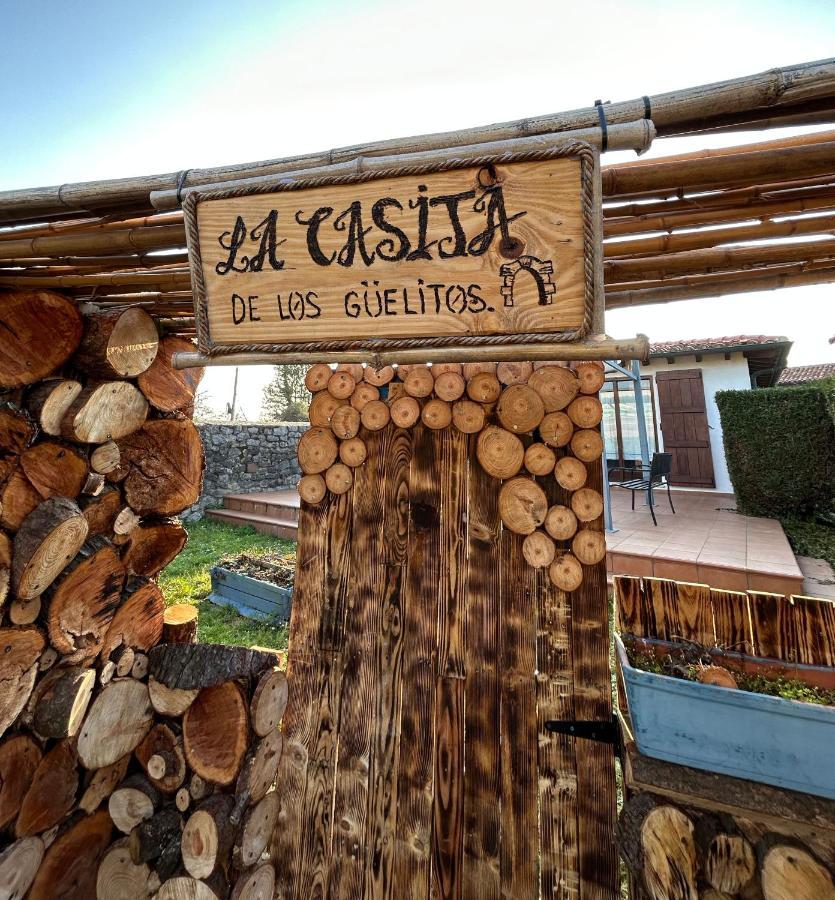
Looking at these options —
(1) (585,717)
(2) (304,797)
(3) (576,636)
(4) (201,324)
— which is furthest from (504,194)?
(2) (304,797)

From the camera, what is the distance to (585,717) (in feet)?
5.31

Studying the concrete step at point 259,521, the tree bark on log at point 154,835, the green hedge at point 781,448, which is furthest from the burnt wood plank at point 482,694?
the green hedge at point 781,448

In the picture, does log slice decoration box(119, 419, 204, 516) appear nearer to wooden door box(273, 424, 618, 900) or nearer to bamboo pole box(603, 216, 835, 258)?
wooden door box(273, 424, 618, 900)

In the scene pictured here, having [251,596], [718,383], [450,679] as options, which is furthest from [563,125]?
[718,383]

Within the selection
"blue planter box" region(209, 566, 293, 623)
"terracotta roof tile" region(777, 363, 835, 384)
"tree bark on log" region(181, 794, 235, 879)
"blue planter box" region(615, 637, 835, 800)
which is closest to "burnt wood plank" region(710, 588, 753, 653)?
"blue planter box" region(615, 637, 835, 800)

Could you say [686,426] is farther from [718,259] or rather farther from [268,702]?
[268,702]

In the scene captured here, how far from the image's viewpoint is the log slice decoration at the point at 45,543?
1.58 metres

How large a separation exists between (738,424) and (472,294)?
770 centimetres

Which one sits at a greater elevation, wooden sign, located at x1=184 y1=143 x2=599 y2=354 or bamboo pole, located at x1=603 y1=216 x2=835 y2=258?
bamboo pole, located at x1=603 y1=216 x2=835 y2=258

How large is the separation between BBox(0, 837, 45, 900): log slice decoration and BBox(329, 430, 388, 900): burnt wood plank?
128cm

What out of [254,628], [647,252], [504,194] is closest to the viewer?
[504,194]

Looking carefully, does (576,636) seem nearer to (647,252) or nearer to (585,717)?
(585,717)

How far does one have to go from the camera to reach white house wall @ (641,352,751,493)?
7.96 m

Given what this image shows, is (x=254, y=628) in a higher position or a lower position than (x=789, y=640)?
lower
